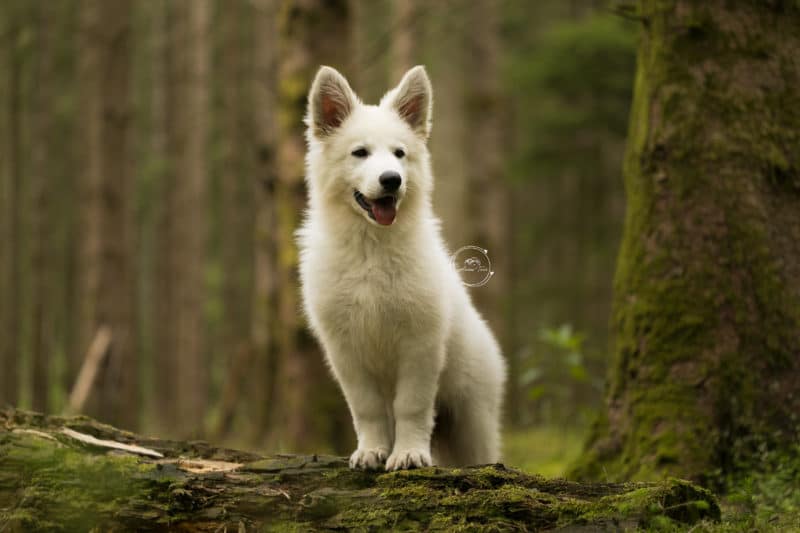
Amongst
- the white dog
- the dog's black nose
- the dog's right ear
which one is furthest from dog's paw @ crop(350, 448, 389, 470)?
the dog's right ear

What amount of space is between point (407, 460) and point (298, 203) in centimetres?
445

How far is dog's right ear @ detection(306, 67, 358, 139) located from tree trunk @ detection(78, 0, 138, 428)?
7725 millimetres

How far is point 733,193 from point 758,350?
3.16 feet

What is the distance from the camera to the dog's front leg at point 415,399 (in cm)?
452

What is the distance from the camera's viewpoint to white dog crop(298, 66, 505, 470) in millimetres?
4527

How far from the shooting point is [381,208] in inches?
183

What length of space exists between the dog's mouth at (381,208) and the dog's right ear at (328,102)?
58 centimetres

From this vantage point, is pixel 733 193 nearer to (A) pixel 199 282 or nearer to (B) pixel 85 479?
(B) pixel 85 479

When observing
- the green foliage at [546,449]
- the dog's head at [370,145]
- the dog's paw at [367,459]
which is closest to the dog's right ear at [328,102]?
the dog's head at [370,145]

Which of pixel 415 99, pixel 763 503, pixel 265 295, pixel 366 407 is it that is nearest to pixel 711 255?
pixel 763 503

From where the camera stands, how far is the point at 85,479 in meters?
4.00

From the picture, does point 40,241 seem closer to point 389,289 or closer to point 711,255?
point 389,289

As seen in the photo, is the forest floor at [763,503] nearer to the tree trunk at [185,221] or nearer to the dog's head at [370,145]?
the dog's head at [370,145]

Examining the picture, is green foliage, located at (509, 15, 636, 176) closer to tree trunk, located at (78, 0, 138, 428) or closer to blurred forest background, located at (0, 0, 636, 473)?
blurred forest background, located at (0, 0, 636, 473)
